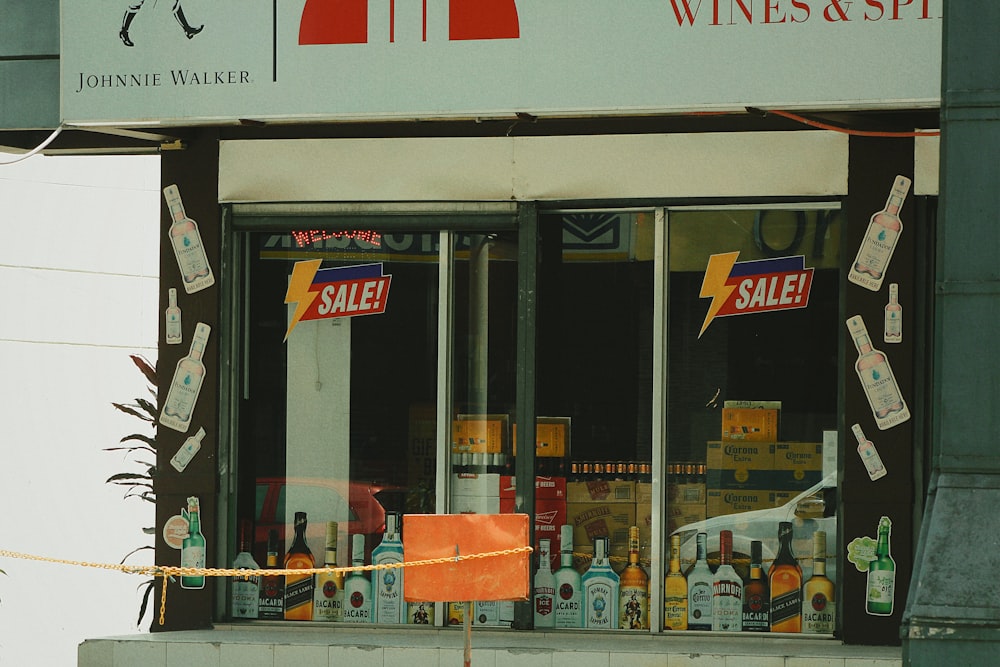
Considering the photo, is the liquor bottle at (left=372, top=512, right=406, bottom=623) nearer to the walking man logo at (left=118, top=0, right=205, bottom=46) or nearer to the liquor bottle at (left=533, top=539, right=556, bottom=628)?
the liquor bottle at (left=533, top=539, right=556, bottom=628)

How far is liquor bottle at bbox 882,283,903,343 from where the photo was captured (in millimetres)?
8758

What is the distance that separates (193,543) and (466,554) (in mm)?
3065

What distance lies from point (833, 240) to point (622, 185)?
1.33m

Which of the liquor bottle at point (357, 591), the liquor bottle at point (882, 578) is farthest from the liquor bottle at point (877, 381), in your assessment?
the liquor bottle at point (357, 591)

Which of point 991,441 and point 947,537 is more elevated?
point 991,441

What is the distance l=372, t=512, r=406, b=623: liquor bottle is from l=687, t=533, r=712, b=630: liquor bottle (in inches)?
72.8

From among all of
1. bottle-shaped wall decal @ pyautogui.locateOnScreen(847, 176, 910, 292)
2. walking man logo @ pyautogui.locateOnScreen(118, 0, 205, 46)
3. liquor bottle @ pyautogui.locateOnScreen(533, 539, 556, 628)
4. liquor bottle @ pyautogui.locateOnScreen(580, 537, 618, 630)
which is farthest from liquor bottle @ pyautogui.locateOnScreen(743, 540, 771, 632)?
walking man logo @ pyautogui.locateOnScreen(118, 0, 205, 46)

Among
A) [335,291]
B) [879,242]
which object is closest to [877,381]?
[879,242]

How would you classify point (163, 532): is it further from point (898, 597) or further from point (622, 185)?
point (898, 597)

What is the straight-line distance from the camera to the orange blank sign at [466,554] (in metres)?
7.17

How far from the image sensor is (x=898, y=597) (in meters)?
8.73

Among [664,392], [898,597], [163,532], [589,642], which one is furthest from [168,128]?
[898,597]

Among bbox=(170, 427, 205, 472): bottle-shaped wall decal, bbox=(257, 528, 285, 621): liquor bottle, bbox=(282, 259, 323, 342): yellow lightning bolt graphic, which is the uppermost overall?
bbox=(282, 259, 323, 342): yellow lightning bolt graphic

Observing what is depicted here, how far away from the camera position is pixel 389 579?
31.3 feet
